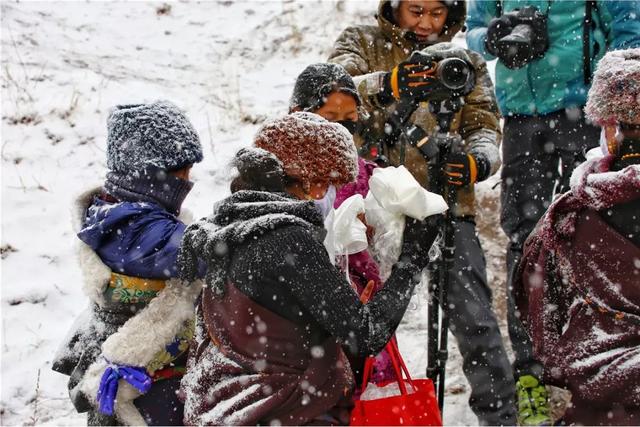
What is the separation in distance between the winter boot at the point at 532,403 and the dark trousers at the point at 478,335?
0.32 feet

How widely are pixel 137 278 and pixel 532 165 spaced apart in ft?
A: 7.69

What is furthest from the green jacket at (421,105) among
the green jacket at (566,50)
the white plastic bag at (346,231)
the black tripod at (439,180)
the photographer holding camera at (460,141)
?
the white plastic bag at (346,231)

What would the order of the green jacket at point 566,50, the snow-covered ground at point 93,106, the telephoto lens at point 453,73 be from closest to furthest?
1. the telephoto lens at point 453,73
2. the green jacket at point 566,50
3. the snow-covered ground at point 93,106

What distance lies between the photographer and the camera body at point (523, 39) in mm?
3365

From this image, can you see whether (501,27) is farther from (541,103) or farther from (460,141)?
(460,141)

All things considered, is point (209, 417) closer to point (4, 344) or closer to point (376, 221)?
point (376, 221)

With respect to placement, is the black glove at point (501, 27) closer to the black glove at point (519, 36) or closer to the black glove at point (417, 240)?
the black glove at point (519, 36)

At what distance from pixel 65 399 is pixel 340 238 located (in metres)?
2.25

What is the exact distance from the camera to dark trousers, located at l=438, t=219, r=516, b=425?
3.16 metres

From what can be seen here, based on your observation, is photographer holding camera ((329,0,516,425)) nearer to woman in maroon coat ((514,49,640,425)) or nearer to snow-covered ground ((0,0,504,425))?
snow-covered ground ((0,0,504,425))

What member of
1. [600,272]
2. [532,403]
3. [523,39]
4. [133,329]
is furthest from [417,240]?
[523,39]

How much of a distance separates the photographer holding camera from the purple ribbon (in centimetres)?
140

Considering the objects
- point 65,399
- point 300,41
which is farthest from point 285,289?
point 300,41

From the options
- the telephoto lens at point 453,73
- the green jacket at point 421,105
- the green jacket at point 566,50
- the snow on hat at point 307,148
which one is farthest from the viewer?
the green jacket at point 566,50
